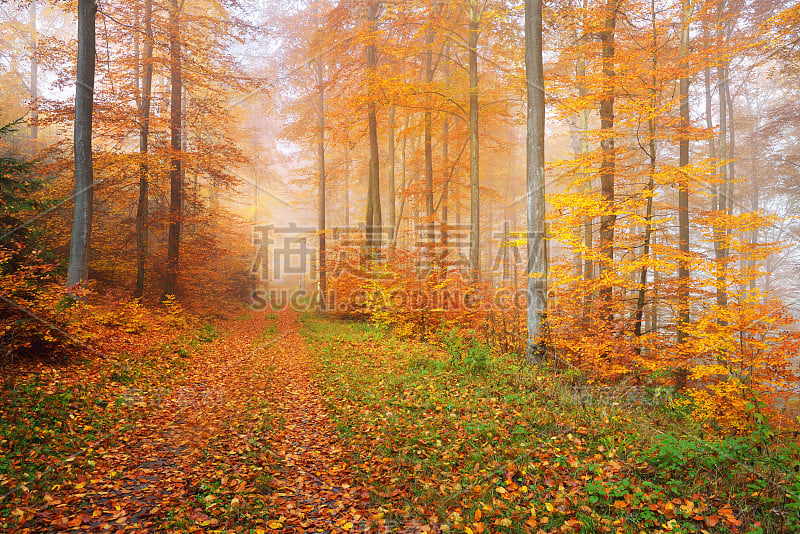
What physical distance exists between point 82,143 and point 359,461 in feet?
31.4

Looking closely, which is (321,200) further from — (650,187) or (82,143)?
(650,187)

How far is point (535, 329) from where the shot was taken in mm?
8125

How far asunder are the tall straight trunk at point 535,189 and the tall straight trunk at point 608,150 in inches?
80.9

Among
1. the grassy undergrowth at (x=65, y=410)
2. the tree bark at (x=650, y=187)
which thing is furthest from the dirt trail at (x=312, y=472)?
the tree bark at (x=650, y=187)

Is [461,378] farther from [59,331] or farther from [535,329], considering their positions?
[59,331]

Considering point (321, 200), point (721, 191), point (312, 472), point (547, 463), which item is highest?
point (321, 200)

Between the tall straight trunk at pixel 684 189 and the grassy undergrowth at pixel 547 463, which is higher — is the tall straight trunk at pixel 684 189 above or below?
above

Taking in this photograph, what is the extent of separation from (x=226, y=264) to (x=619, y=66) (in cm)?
2064

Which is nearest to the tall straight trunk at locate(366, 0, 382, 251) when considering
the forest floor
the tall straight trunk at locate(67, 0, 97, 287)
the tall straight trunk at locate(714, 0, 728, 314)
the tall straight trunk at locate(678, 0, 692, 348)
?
the tall straight trunk at locate(67, 0, 97, 287)

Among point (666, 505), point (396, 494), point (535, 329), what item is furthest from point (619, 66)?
point (396, 494)

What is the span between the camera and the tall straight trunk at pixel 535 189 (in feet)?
26.3

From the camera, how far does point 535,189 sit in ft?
27.1

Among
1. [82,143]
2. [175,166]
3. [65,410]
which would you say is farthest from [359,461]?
[175,166]

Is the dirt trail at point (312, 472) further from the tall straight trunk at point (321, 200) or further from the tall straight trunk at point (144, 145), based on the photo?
the tall straight trunk at point (321, 200)
